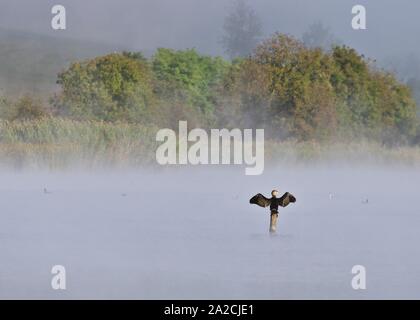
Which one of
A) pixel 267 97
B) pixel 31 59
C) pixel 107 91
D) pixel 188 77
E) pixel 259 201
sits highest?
pixel 31 59

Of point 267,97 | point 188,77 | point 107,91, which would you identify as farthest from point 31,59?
point 267,97

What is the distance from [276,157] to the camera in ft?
88.5

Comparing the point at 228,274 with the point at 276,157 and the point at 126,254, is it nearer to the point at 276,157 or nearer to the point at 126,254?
the point at 126,254

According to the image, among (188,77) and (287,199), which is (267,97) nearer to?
(188,77)

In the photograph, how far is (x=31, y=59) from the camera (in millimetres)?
67562

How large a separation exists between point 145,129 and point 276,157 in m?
3.77

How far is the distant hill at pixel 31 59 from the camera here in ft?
209

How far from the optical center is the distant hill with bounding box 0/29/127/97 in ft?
209

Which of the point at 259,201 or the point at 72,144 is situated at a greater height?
the point at 72,144

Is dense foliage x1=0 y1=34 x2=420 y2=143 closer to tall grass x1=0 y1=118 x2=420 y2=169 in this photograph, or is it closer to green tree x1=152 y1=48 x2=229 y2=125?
green tree x1=152 y1=48 x2=229 y2=125

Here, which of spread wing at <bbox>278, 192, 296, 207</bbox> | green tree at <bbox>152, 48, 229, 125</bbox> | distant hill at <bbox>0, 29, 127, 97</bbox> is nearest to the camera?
spread wing at <bbox>278, 192, 296, 207</bbox>

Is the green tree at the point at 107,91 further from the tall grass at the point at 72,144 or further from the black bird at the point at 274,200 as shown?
the black bird at the point at 274,200

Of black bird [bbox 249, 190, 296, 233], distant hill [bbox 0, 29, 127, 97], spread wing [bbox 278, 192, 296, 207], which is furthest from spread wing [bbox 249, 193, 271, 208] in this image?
distant hill [bbox 0, 29, 127, 97]

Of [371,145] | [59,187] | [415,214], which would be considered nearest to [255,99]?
[371,145]
